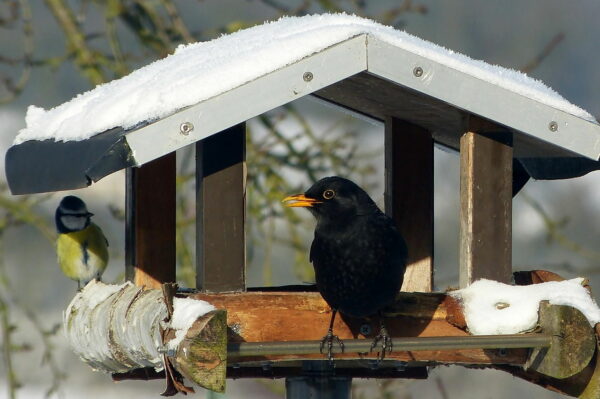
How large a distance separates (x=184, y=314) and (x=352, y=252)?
76 cm

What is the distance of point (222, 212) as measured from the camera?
440cm

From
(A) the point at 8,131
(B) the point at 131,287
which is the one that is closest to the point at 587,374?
(B) the point at 131,287

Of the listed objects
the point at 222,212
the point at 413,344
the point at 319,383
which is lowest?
the point at 319,383

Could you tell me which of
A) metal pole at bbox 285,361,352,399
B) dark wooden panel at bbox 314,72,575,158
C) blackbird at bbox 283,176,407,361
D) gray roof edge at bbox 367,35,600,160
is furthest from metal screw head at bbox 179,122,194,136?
metal pole at bbox 285,361,352,399

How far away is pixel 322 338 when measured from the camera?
4.37 metres

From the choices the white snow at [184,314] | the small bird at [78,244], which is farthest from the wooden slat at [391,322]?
the small bird at [78,244]

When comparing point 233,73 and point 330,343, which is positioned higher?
point 233,73

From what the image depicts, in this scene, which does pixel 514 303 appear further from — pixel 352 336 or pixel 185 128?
pixel 185 128

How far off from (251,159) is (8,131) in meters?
4.51

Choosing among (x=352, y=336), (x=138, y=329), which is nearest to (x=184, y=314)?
(x=138, y=329)

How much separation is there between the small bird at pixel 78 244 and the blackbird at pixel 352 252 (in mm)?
3209

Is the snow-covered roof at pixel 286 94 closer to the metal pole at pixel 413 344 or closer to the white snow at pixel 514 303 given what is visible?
the white snow at pixel 514 303

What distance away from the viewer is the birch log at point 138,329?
3.86 metres

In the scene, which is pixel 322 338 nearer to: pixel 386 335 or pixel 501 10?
pixel 386 335
